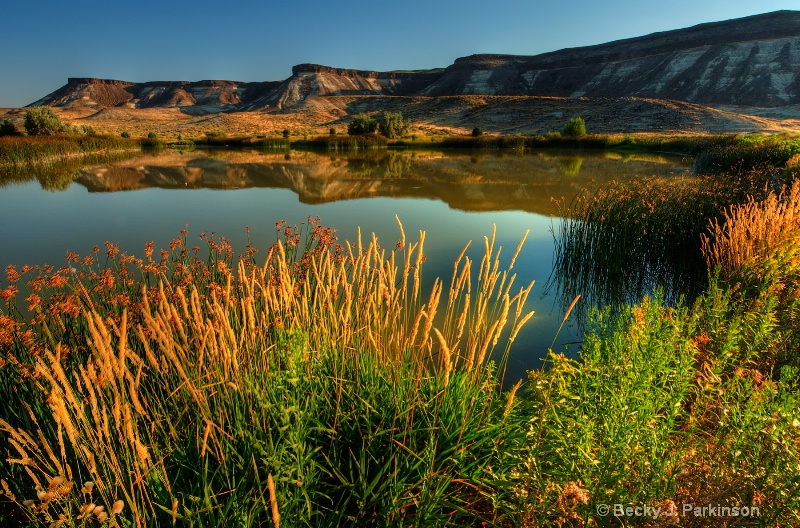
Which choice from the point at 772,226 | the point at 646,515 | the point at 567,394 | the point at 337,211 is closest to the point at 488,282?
the point at 567,394

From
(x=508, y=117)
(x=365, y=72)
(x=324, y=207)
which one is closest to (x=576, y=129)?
(x=508, y=117)

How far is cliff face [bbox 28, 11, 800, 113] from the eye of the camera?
240 feet

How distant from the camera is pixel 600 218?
7082mm

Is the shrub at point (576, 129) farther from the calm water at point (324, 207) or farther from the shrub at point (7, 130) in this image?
the shrub at point (7, 130)

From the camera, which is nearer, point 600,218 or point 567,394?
point 567,394

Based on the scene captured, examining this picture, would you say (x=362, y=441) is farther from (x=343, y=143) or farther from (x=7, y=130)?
(x=7, y=130)

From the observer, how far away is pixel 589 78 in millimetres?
101125

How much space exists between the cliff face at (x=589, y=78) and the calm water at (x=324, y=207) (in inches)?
2790

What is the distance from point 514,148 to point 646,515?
3515 centimetres

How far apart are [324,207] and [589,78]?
353ft

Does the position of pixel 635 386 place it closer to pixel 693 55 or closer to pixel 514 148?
pixel 514 148

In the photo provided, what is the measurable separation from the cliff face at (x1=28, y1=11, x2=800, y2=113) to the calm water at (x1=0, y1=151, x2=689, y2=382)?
7086 centimetres

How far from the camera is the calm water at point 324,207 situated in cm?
758
